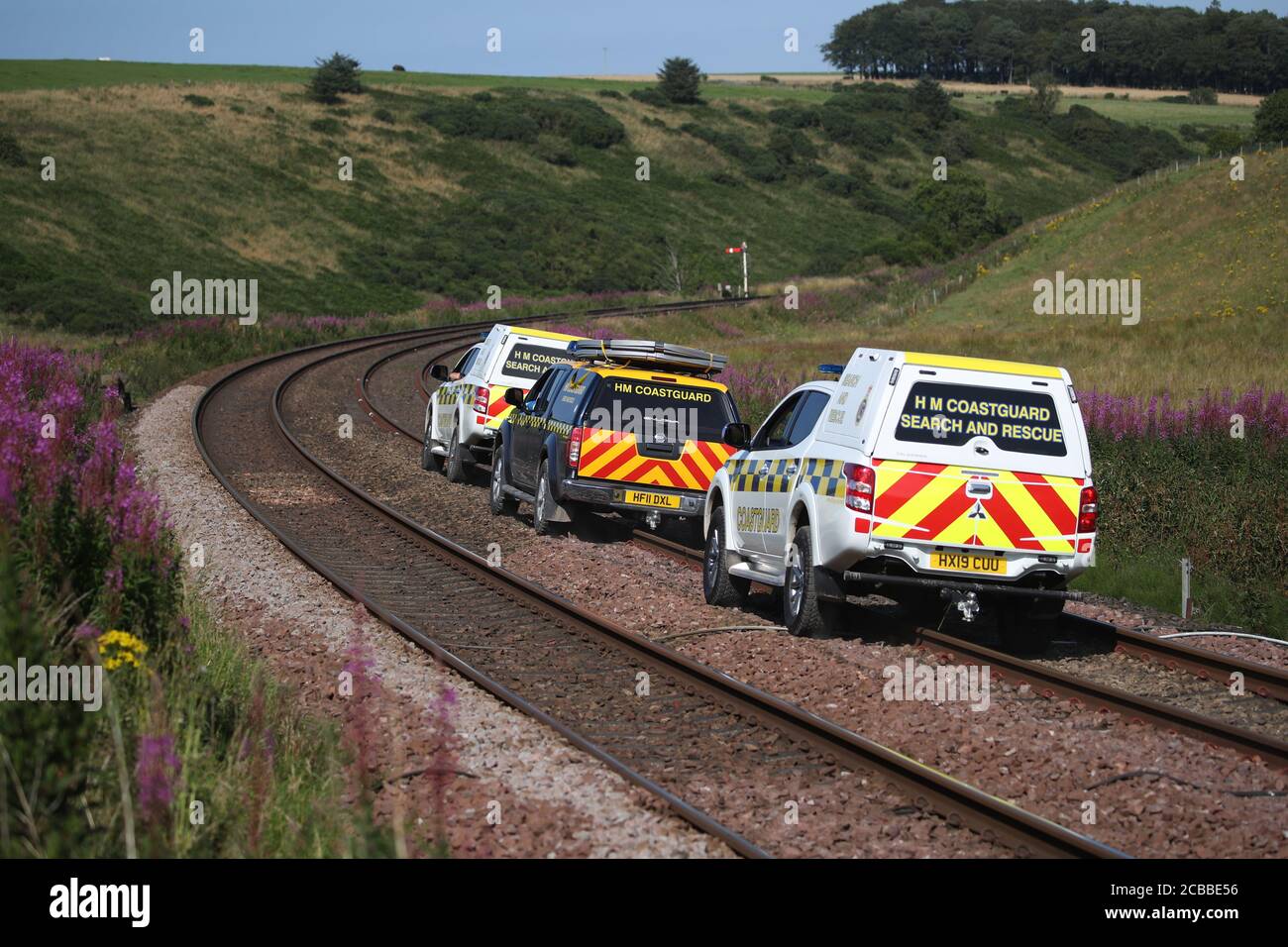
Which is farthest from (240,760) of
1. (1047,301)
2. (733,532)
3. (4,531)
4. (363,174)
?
(363,174)

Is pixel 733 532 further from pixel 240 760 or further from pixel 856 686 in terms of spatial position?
pixel 240 760

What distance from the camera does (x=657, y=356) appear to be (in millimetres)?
17031

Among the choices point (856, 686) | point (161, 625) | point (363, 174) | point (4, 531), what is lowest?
point (856, 686)

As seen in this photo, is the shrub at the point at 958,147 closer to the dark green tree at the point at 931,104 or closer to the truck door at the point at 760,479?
the dark green tree at the point at 931,104

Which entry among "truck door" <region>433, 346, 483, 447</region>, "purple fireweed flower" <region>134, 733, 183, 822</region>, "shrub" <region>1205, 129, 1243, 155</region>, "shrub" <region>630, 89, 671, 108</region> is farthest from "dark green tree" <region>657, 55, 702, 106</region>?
"purple fireweed flower" <region>134, 733, 183, 822</region>

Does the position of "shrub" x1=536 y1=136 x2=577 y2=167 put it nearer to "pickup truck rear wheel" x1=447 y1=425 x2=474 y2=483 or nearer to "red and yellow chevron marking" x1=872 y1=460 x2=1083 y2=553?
"pickup truck rear wheel" x1=447 y1=425 x2=474 y2=483

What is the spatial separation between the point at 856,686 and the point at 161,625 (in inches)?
183

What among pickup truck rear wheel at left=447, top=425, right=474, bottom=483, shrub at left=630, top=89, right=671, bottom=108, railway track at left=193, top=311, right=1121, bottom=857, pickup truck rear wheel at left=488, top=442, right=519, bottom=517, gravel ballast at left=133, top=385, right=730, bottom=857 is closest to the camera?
gravel ballast at left=133, top=385, right=730, bottom=857

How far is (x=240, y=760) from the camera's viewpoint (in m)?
7.26

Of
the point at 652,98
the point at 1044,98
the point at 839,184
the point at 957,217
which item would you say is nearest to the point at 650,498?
the point at 957,217

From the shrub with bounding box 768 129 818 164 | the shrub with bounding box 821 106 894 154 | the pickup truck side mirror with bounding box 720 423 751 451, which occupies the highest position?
the shrub with bounding box 821 106 894 154

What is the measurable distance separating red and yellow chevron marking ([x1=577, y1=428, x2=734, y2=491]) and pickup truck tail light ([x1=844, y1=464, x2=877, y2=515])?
18.0 ft

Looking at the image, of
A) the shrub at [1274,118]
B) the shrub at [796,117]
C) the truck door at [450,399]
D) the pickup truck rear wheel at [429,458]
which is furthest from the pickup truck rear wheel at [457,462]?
the shrub at [796,117]

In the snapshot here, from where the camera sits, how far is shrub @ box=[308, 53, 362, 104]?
99.3 metres
